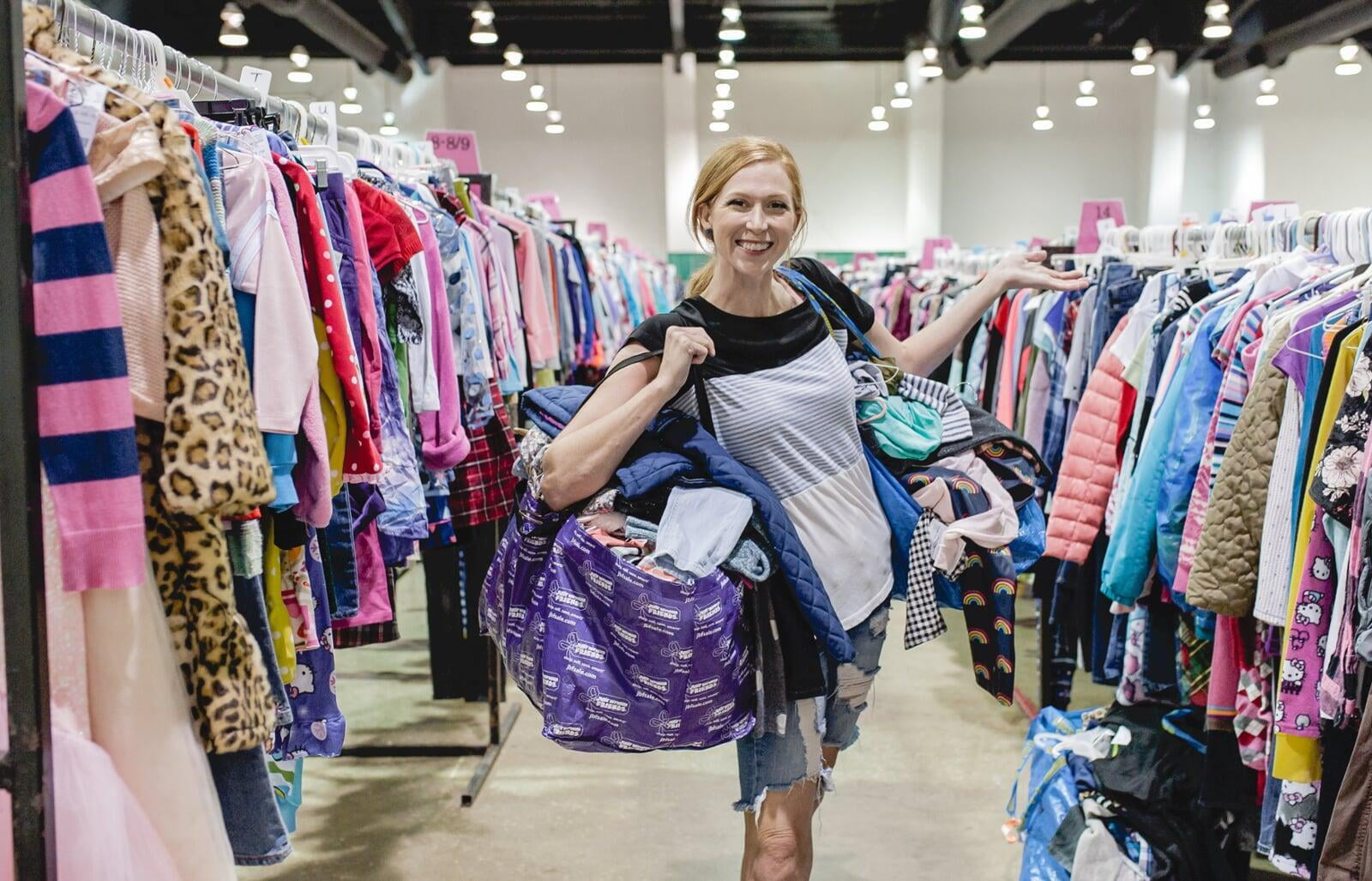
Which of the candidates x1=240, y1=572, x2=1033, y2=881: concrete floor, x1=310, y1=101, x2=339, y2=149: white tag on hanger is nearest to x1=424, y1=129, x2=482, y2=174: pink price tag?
x1=310, y1=101, x2=339, y2=149: white tag on hanger

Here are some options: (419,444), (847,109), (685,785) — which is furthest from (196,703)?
(847,109)

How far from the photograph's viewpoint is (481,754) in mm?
4070

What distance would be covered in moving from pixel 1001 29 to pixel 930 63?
45.9 inches

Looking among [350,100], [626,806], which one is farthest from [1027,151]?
[626,806]

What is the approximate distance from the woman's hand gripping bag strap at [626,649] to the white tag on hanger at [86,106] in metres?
0.88

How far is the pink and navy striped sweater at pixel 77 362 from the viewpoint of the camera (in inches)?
46.8

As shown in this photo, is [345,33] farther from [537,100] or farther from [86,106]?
[86,106]

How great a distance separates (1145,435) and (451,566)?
2.59 metres

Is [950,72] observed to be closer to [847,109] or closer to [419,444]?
[847,109]

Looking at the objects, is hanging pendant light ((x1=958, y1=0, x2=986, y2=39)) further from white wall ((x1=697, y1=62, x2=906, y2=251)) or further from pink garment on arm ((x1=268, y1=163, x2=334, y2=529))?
pink garment on arm ((x1=268, y1=163, x2=334, y2=529))

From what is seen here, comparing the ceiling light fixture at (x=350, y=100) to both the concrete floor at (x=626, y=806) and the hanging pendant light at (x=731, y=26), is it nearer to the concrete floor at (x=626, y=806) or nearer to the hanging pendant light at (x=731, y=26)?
the hanging pendant light at (x=731, y=26)

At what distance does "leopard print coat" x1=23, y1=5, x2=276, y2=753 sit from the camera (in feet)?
4.44

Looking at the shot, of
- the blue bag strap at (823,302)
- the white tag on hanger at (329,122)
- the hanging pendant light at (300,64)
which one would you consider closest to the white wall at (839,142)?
the hanging pendant light at (300,64)

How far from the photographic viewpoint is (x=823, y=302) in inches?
92.3
